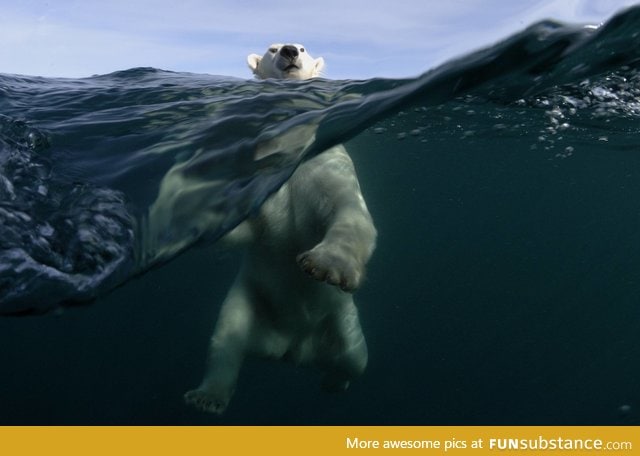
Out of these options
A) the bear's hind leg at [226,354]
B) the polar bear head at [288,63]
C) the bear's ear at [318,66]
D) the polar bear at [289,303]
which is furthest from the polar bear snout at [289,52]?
the bear's hind leg at [226,354]

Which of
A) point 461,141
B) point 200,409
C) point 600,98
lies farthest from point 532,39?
point 461,141

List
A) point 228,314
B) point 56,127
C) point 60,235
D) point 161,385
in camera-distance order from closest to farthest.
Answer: point 60,235 → point 228,314 → point 56,127 → point 161,385

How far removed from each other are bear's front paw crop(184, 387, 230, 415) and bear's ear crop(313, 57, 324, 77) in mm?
3585

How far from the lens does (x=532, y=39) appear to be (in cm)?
532

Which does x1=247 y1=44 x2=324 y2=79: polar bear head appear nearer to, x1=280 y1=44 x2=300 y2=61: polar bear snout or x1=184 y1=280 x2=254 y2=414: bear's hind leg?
x1=280 y1=44 x2=300 y2=61: polar bear snout

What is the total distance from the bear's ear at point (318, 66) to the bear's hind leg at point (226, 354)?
8.61 ft

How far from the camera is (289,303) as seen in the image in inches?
198

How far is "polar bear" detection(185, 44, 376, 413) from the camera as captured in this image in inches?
187

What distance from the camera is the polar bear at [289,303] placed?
187 inches

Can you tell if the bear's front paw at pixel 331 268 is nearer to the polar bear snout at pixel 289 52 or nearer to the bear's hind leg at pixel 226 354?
the bear's hind leg at pixel 226 354

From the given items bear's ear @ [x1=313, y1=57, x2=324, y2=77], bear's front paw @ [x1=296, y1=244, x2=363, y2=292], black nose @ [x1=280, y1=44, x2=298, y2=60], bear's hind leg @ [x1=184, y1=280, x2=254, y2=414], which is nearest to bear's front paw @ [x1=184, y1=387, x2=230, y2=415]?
bear's hind leg @ [x1=184, y1=280, x2=254, y2=414]

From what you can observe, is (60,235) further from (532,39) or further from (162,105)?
(532,39)

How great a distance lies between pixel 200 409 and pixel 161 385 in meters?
11.9

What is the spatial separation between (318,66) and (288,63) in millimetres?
A: 612
